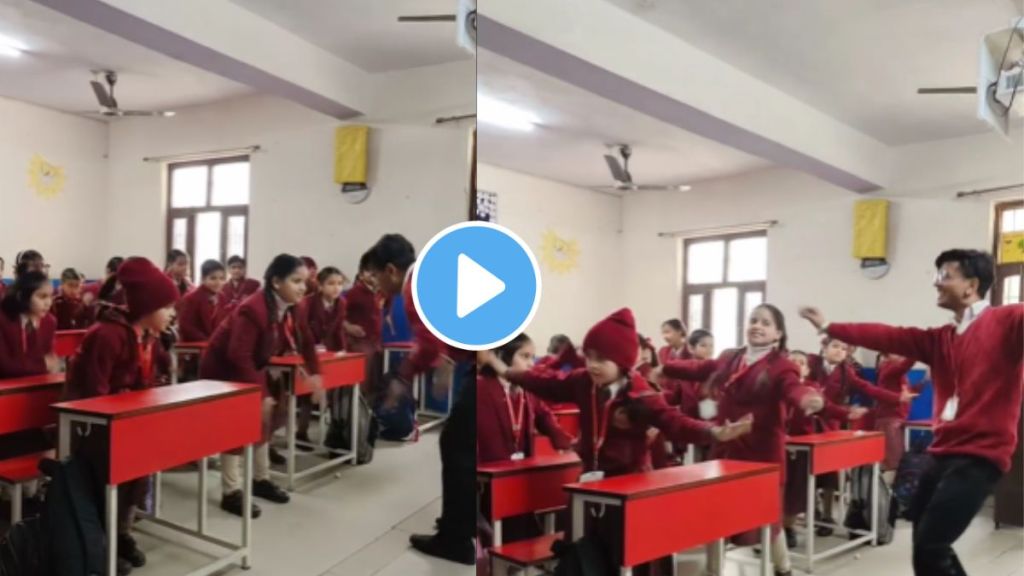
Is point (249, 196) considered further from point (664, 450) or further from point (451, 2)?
point (664, 450)

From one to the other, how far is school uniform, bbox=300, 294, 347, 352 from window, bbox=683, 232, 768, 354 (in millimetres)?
559

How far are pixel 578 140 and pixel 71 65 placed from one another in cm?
73

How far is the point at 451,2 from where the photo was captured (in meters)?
1.20

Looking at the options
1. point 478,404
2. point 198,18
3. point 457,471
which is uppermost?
point 198,18

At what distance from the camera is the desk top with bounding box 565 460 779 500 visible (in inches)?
45.8

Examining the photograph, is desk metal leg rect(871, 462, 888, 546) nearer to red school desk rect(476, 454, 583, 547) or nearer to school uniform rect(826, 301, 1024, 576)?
school uniform rect(826, 301, 1024, 576)

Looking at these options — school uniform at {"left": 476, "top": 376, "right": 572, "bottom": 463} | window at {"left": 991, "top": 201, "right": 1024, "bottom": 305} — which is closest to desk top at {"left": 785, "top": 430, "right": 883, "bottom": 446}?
window at {"left": 991, "top": 201, "right": 1024, "bottom": 305}

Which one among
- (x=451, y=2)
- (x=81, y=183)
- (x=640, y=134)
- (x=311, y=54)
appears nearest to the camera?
(x=81, y=183)

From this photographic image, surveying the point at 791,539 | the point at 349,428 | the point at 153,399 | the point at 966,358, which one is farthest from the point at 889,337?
the point at 153,399

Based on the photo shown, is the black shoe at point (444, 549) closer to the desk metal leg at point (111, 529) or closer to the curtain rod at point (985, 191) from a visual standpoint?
the desk metal leg at point (111, 529)

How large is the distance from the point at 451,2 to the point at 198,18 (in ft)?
1.33

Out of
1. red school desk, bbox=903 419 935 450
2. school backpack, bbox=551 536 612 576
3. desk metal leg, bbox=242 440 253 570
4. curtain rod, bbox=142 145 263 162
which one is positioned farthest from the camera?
red school desk, bbox=903 419 935 450

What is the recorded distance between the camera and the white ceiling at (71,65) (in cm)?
87

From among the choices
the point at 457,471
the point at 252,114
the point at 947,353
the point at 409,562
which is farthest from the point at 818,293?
the point at 252,114
